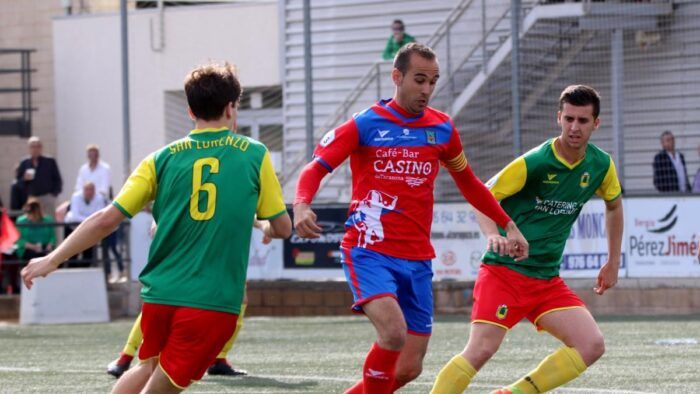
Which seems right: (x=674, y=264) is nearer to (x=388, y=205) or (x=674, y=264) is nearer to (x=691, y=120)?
(x=691, y=120)

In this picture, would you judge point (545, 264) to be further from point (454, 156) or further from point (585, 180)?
point (454, 156)

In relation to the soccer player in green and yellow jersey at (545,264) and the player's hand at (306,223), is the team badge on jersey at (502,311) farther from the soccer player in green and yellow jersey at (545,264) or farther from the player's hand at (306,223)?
the player's hand at (306,223)

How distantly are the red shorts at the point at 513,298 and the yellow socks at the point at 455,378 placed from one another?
306mm

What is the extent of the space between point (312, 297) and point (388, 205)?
38.0 ft

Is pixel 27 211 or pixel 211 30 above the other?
pixel 211 30

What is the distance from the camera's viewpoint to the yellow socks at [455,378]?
7574mm

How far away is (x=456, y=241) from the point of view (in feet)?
59.8

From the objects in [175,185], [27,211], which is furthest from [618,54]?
[175,185]

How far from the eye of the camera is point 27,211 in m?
20.2

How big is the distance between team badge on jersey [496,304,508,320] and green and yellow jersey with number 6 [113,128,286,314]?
1.96 meters

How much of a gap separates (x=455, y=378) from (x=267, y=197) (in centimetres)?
177

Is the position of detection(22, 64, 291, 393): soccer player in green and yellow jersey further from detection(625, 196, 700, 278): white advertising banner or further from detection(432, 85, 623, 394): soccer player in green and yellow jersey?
detection(625, 196, 700, 278): white advertising banner

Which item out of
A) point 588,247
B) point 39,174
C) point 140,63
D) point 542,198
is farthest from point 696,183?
point 140,63

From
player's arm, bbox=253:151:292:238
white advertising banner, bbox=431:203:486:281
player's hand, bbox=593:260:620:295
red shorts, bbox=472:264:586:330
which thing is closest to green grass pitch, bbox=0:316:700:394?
white advertising banner, bbox=431:203:486:281
